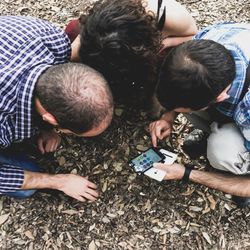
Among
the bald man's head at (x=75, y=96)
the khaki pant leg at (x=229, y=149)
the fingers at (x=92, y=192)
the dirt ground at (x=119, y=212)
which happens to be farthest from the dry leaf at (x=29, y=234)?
the khaki pant leg at (x=229, y=149)

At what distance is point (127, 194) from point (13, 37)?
0.99m

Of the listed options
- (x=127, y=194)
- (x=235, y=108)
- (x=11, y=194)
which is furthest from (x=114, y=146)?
(x=235, y=108)

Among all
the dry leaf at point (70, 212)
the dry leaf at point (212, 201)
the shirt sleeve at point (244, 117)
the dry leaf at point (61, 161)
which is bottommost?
the dry leaf at point (70, 212)

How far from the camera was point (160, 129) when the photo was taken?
220 cm

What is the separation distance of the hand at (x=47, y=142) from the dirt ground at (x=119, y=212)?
2.2 inches

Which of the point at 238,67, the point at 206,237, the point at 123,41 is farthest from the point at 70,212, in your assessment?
the point at 238,67

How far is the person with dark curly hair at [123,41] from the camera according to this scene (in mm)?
1694

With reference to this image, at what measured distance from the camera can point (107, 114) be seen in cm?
162

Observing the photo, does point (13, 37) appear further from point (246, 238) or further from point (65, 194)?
point (246, 238)

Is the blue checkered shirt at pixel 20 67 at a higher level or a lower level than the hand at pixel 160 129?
higher

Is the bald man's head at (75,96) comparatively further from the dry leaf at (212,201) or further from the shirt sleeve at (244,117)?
the dry leaf at (212,201)

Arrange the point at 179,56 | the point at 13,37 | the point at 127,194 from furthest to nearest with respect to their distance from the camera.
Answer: the point at 127,194, the point at 13,37, the point at 179,56

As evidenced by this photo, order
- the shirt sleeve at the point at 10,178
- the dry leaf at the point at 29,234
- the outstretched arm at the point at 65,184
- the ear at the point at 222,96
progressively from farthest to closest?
the dry leaf at the point at 29,234 → the outstretched arm at the point at 65,184 → the shirt sleeve at the point at 10,178 → the ear at the point at 222,96

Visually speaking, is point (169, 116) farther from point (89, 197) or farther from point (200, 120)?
point (89, 197)
